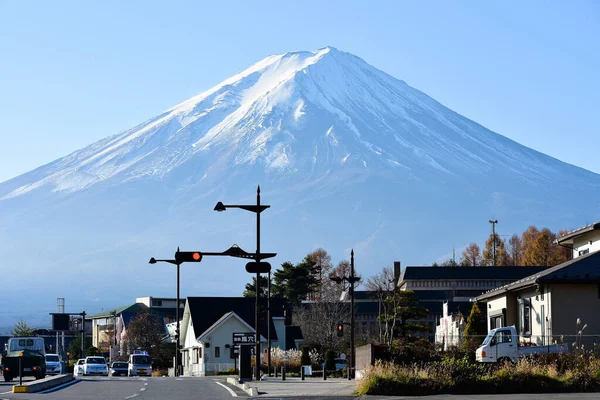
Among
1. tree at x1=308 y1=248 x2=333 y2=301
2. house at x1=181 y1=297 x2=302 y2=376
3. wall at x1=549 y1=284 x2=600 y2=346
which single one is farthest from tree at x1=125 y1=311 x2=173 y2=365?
wall at x1=549 y1=284 x2=600 y2=346

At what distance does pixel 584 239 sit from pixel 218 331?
42.4 meters

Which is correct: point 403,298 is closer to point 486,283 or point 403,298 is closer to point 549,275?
point 549,275

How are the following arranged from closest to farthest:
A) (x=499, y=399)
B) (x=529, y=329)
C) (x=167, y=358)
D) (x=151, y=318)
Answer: (x=499, y=399) < (x=529, y=329) < (x=167, y=358) < (x=151, y=318)

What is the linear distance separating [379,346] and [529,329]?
43.9 feet

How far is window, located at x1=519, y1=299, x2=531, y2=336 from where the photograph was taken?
45969 mm

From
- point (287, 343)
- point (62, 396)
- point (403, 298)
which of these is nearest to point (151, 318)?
point (287, 343)

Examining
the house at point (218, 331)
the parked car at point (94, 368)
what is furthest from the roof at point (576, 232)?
the house at point (218, 331)

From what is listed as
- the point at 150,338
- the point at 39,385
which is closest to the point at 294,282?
the point at 150,338

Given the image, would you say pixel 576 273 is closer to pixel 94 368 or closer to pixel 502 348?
pixel 502 348

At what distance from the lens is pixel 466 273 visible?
11881 centimetres

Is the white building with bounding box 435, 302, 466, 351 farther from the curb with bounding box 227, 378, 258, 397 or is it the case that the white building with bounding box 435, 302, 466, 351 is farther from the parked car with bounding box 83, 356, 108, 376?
the curb with bounding box 227, 378, 258, 397

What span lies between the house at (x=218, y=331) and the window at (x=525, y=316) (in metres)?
33.4

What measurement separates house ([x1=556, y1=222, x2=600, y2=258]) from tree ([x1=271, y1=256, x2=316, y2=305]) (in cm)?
7300

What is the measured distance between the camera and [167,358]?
10438 cm
